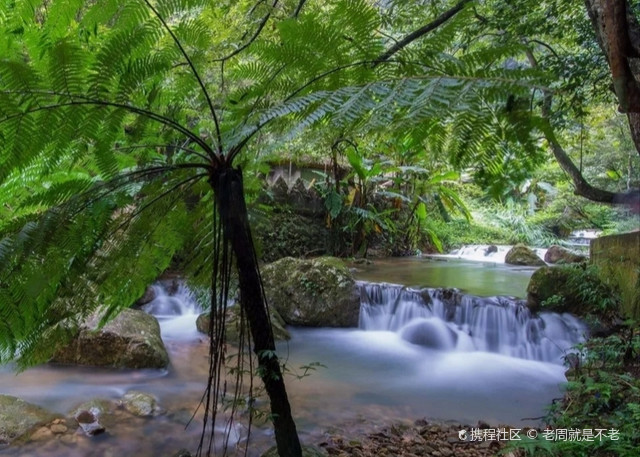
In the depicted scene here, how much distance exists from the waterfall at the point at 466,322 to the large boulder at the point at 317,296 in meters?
0.33

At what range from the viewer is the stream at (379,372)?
316 centimetres

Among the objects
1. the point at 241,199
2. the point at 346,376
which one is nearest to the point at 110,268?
the point at 241,199

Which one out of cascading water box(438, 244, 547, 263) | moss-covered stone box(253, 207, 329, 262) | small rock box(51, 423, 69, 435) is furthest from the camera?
cascading water box(438, 244, 547, 263)

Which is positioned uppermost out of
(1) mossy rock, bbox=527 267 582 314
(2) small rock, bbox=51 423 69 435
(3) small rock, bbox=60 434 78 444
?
(1) mossy rock, bbox=527 267 582 314

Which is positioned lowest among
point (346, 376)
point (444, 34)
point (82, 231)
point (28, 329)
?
point (346, 376)

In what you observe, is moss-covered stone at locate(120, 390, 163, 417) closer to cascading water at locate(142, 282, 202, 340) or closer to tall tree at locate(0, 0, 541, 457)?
cascading water at locate(142, 282, 202, 340)

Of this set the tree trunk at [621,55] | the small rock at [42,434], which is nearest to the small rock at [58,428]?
the small rock at [42,434]

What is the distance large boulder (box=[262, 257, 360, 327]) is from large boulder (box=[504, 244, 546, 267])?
5.36 m

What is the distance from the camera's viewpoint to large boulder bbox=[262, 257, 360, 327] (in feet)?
18.9

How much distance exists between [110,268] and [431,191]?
8.53 metres

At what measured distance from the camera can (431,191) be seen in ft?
30.4

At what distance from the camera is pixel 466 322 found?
18.1 feet

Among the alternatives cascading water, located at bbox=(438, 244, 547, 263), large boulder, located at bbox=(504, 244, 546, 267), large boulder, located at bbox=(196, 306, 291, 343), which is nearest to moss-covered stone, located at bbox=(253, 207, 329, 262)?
large boulder, located at bbox=(196, 306, 291, 343)

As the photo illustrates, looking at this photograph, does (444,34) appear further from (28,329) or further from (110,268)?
(28,329)
